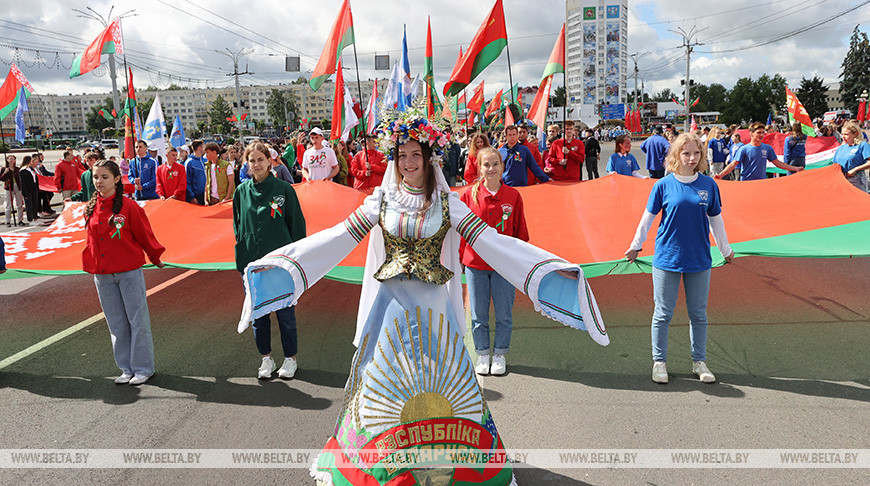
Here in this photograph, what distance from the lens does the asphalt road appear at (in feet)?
11.9

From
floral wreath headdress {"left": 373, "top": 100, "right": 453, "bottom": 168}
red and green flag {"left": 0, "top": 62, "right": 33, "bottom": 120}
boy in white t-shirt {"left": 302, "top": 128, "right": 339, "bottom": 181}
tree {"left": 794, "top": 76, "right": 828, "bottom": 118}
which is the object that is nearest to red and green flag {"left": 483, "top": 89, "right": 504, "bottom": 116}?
boy in white t-shirt {"left": 302, "top": 128, "right": 339, "bottom": 181}

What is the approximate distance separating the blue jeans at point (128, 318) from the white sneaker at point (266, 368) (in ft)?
3.04

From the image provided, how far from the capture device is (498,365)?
483 cm

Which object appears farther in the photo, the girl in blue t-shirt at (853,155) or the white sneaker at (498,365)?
the girl in blue t-shirt at (853,155)

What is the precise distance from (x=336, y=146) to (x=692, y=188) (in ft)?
29.0

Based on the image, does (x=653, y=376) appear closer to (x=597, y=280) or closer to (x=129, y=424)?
(x=597, y=280)

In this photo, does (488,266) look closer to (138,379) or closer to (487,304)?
(487,304)

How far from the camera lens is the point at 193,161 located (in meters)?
9.77

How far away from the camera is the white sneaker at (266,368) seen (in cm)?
482

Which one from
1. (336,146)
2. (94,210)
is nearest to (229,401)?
(94,210)

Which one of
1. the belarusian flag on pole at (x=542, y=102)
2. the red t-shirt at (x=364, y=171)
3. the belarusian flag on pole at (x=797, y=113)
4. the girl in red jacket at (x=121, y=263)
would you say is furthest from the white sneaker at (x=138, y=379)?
the belarusian flag on pole at (x=797, y=113)

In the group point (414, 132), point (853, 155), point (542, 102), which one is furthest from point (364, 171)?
point (853, 155)

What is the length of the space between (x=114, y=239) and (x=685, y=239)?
14.3 ft

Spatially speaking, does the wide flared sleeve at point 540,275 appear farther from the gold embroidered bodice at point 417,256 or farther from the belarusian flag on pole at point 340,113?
the belarusian flag on pole at point 340,113
